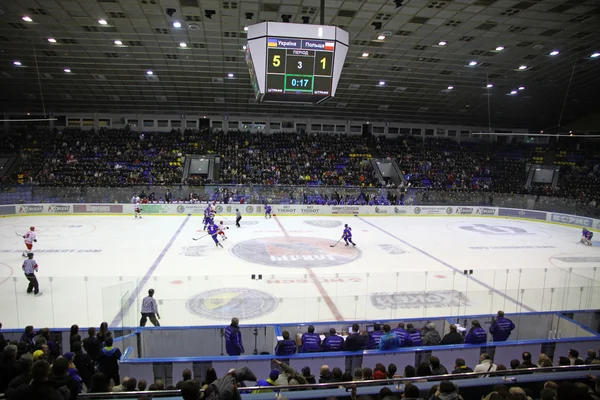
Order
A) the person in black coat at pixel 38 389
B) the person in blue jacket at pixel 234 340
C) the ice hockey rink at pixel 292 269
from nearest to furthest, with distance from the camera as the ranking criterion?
1. the person in black coat at pixel 38 389
2. the person in blue jacket at pixel 234 340
3. the ice hockey rink at pixel 292 269

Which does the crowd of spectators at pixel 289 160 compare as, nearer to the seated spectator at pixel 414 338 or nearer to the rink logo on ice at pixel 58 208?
the rink logo on ice at pixel 58 208

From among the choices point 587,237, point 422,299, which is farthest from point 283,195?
point 422,299

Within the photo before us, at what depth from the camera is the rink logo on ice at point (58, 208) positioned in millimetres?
22672

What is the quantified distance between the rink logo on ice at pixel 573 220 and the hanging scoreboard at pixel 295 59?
19923 millimetres

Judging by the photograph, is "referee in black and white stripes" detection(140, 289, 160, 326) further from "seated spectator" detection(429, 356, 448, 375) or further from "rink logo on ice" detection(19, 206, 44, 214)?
"rink logo on ice" detection(19, 206, 44, 214)

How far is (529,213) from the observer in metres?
25.5

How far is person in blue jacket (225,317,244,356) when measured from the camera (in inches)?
247

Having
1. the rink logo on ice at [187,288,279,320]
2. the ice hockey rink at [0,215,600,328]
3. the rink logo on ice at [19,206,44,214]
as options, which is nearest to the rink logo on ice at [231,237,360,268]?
the ice hockey rink at [0,215,600,328]

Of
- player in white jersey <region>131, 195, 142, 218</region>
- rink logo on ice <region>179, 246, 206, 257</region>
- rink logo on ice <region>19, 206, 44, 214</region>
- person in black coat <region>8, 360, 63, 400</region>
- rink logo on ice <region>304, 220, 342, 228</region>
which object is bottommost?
rink logo on ice <region>179, 246, 206, 257</region>

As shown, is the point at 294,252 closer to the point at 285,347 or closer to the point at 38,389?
the point at 285,347

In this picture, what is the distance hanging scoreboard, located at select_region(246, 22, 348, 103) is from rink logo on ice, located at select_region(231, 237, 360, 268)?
575cm

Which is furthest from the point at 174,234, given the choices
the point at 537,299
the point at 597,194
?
the point at 597,194

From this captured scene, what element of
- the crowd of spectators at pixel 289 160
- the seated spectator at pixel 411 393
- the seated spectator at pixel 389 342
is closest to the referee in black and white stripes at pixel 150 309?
the seated spectator at pixel 389 342

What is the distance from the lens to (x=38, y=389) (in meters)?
2.75
